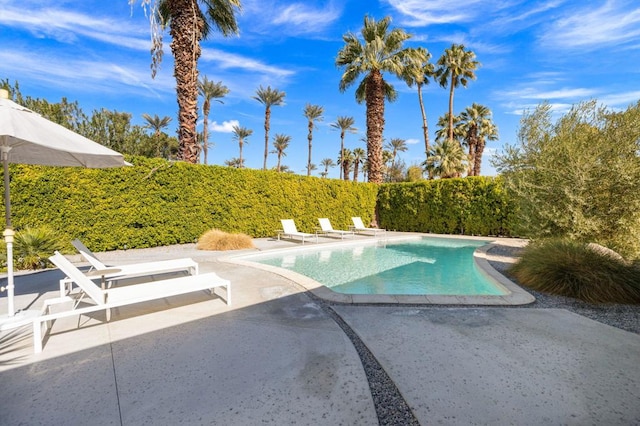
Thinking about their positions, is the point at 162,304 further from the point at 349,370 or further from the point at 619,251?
the point at 619,251

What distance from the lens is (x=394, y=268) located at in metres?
8.41

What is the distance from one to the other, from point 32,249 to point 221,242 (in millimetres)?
4691

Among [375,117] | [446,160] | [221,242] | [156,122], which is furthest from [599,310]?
[156,122]

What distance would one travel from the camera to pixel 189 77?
1172 cm

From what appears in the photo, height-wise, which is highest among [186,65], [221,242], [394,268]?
[186,65]

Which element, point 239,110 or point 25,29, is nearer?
point 25,29

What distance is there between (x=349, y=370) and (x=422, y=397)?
0.66 meters

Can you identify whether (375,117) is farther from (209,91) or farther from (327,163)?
(327,163)

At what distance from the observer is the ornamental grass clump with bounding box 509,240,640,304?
479 centimetres

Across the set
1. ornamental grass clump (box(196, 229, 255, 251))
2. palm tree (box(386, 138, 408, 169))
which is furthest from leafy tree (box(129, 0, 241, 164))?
palm tree (box(386, 138, 408, 169))

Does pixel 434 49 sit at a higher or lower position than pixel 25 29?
higher

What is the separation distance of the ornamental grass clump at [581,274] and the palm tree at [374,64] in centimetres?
1397

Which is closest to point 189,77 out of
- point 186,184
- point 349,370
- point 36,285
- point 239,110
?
point 186,184

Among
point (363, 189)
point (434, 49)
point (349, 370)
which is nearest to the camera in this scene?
point (349, 370)
